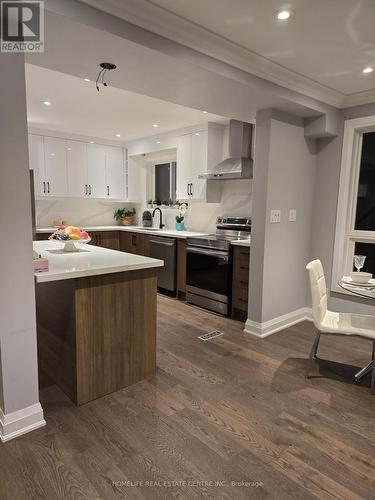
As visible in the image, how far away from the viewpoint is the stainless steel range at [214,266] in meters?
3.94

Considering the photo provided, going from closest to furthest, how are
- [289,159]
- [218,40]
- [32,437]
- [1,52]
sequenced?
[1,52], [32,437], [218,40], [289,159]

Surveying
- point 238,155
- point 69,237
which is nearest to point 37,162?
point 69,237

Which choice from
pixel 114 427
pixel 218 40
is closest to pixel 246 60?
pixel 218 40

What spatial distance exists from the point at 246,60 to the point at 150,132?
311 centimetres

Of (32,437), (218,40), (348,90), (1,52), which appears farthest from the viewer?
(348,90)

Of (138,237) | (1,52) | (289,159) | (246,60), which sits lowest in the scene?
(138,237)

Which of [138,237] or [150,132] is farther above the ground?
[150,132]

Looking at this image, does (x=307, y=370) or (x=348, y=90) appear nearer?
(x=307, y=370)

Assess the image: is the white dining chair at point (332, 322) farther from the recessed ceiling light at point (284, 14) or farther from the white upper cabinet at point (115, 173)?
the white upper cabinet at point (115, 173)

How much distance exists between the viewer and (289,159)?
11.3 ft

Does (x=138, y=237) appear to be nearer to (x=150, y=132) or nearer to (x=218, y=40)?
(x=150, y=132)

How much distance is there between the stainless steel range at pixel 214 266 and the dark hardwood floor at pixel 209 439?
47.3 inches

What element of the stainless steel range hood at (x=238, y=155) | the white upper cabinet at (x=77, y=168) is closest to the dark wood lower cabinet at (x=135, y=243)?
the white upper cabinet at (x=77, y=168)

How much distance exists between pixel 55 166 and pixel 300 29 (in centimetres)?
438
